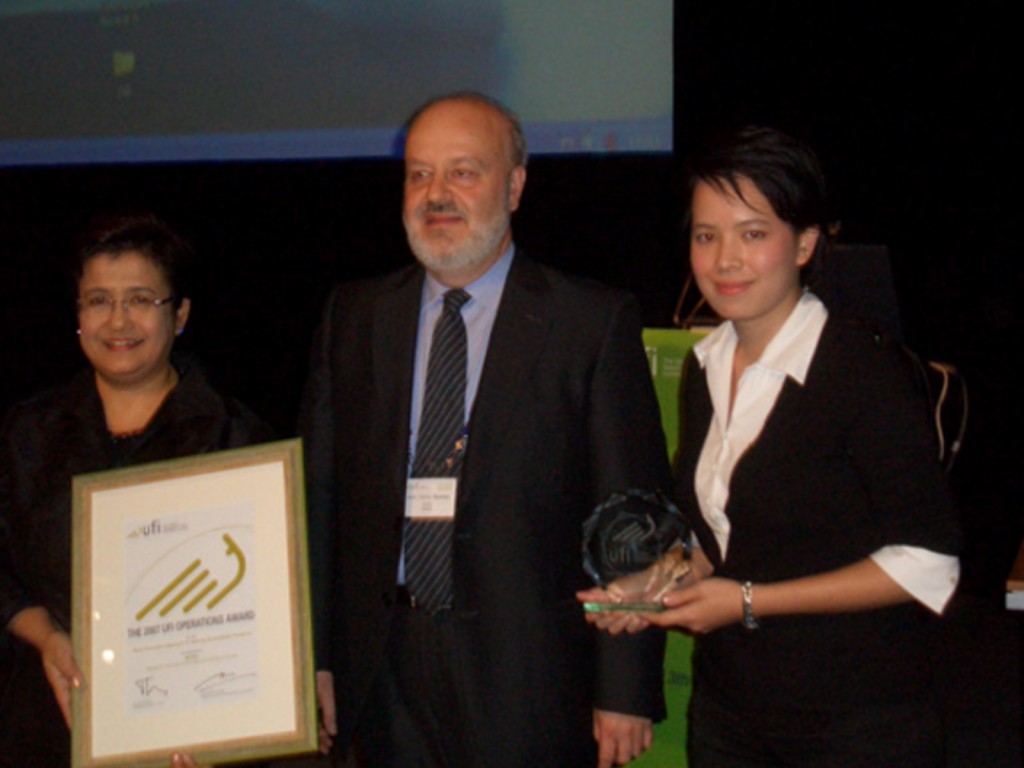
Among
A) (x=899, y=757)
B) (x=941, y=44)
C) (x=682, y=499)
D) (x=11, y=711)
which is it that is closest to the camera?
(x=899, y=757)

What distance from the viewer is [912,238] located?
4.72 meters

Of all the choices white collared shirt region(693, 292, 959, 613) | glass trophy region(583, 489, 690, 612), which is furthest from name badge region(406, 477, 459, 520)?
white collared shirt region(693, 292, 959, 613)

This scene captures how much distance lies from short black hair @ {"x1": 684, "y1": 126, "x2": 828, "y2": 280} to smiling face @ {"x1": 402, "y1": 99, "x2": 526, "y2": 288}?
1.58 feet

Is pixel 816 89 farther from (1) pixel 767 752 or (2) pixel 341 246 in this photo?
(1) pixel 767 752

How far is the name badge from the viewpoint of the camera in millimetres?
1993

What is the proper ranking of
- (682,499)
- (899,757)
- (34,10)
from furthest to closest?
1. (34,10)
2. (682,499)
3. (899,757)

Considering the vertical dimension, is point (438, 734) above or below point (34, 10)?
below

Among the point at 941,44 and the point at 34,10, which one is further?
the point at 34,10

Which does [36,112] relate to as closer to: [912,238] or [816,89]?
[816,89]

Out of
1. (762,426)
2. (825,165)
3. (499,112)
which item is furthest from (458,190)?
(825,165)

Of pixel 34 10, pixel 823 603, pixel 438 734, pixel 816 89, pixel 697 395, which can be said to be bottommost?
pixel 438 734

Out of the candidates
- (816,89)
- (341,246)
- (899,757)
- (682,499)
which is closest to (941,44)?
(816,89)

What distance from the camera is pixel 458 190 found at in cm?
215

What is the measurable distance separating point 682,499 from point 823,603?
0.35 meters
